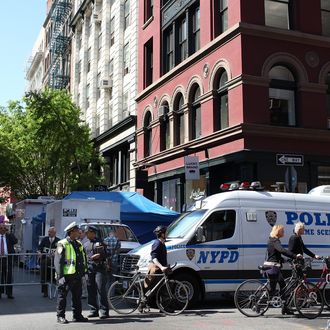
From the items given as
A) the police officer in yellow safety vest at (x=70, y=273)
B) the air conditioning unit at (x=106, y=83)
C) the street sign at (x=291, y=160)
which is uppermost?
the air conditioning unit at (x=106, y=83)

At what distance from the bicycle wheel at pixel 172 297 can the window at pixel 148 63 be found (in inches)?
785

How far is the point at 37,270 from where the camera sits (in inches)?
692

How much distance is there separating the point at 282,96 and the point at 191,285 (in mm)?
11167

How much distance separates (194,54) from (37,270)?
457 inches

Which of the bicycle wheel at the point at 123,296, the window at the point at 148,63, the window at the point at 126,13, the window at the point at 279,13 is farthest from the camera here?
the window at the point at 126,13

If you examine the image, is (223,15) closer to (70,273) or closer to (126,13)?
(126,13)

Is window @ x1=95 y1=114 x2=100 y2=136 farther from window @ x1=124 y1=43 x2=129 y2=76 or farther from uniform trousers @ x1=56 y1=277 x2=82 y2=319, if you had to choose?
uniform trousers @ x1=56 y1=277 x2=82 y2=319

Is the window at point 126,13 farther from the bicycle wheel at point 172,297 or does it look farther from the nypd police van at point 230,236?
the bicycle wheel at point 172,297

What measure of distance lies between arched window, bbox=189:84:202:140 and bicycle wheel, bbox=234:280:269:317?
42.3 feet

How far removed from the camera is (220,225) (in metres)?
12.2

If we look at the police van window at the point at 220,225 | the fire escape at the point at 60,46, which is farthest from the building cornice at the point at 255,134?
the fire escape at the point at 60,46

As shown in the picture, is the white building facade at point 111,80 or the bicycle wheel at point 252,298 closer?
the bicycle wheel at point 252,298

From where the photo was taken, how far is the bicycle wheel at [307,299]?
10.4m

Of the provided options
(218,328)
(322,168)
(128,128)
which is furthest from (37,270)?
(128,128)
